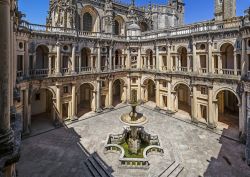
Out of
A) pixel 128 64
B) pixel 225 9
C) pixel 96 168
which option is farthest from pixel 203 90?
pixel 96 168

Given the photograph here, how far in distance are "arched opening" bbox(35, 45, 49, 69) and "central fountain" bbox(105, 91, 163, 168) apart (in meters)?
14.8

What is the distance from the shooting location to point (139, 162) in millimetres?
16562

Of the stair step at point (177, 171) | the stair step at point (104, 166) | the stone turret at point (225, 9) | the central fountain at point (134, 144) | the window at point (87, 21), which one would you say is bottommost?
the stair step at point (177, 171)

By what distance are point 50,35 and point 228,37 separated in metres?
22.6

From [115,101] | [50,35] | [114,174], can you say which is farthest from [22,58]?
[115,101]

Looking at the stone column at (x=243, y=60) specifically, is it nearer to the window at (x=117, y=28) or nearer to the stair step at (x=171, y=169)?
the stair step at (x=171, y=169)

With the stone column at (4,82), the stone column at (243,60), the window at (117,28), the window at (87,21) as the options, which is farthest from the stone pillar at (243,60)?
the window at (117,28)

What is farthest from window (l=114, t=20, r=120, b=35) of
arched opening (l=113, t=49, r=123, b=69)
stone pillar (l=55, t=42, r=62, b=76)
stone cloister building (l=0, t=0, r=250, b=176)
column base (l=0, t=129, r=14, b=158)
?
column base (l=0, t=129, r=14, b=158)

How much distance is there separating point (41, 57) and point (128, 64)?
16040mm

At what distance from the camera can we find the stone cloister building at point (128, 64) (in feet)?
72.8

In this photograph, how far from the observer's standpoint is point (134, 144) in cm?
1889

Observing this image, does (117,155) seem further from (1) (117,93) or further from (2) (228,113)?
(1) (117,93)

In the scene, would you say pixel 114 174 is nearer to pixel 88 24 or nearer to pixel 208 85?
pixel 208 85

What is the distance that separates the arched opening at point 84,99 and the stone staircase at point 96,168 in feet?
45.9
